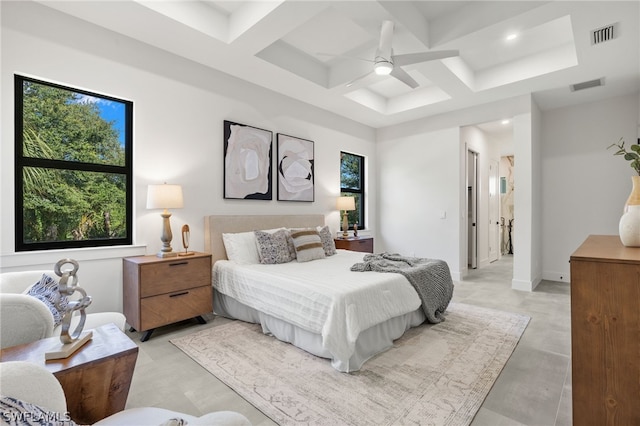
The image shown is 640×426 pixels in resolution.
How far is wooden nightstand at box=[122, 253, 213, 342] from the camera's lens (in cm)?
273

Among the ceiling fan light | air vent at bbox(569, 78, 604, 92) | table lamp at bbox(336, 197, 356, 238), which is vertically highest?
air vent at bbox(569, 78, 604, 92)

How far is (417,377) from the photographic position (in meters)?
2.14

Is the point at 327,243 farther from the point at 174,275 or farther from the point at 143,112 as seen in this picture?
the point at 143,112

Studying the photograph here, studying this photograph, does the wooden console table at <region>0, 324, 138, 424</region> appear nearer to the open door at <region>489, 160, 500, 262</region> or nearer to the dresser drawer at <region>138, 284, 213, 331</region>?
the dresser drawer at <region>138, 284, 213, 331</region>

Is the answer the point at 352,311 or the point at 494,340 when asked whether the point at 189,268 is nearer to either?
the point at 352,311

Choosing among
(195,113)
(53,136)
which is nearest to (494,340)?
(195,113)

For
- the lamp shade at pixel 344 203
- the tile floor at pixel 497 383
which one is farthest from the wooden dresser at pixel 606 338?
the lamp shade at pixel 344 203

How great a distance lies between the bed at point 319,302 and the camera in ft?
7.31

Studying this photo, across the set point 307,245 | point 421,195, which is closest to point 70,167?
point 307,245

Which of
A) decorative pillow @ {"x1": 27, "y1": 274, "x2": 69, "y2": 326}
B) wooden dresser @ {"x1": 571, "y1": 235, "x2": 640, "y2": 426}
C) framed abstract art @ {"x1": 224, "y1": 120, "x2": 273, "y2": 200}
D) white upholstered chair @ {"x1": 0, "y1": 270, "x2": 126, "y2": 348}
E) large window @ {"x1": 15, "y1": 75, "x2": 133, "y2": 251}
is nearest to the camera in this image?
wooden dresser @ {"x1": 571, "y1": 235, "x2": 640, "y2": 426}

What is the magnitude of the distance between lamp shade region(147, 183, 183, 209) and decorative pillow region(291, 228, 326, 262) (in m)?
1.39

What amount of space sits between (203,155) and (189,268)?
1.38m

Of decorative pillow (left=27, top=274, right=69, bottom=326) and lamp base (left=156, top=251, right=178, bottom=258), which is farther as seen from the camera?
lamp base (left=156, top=251, right=178, bottom=258)

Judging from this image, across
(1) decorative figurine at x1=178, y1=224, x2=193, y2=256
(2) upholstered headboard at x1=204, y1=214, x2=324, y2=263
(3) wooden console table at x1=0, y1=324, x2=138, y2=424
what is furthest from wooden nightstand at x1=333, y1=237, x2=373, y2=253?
(3) wooden console table at x1=0, y1=324, x2=138, y2=424
